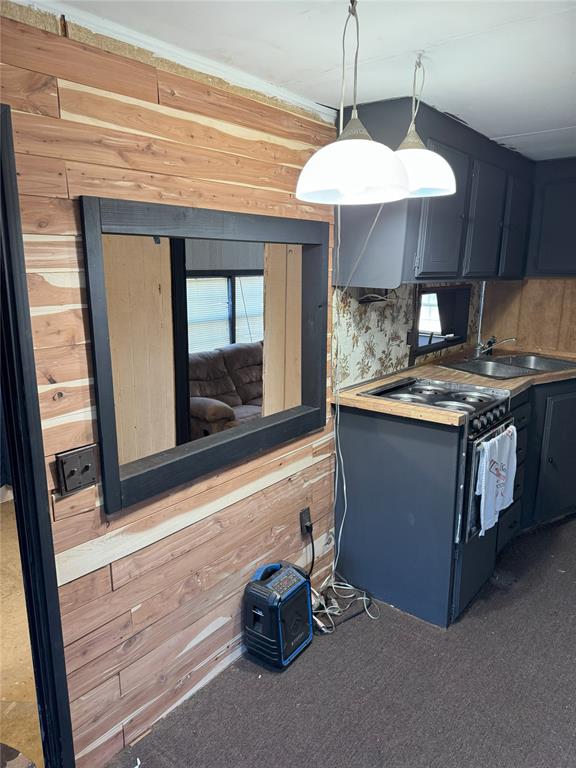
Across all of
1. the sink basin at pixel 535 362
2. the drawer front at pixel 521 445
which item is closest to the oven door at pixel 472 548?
the drawer front at pixel 521 445

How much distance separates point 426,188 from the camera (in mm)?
1698

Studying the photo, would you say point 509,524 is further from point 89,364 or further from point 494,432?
point 89,364

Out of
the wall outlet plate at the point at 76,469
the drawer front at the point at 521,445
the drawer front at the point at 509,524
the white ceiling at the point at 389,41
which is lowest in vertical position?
the drawer front at the point at 509,524

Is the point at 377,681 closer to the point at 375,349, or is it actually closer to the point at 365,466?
the point at 365,466

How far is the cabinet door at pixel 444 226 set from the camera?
2.44m

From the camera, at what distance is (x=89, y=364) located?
1.53m

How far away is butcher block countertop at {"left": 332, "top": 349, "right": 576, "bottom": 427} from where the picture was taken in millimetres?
2271


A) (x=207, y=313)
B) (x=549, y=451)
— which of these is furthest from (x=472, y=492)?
(x=207, y=313)

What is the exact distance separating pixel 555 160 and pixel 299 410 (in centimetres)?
245

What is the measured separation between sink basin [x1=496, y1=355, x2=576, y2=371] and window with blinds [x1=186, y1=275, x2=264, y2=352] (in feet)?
7.84

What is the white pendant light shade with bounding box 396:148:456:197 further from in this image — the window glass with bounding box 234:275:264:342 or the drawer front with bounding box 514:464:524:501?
the window glass with bounding box 234:275:264:342

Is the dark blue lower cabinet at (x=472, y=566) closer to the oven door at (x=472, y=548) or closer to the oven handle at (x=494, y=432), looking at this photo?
the oven door at (x=472, y=548)

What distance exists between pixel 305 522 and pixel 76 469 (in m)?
1.28

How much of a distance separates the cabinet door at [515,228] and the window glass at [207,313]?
2.97 meters
